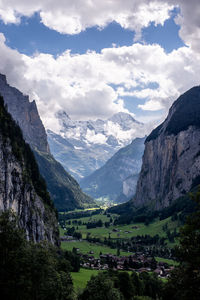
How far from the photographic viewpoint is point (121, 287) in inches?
3787

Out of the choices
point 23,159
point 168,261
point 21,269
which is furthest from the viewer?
point 168,261

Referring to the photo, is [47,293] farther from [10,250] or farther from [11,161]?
[11,161]

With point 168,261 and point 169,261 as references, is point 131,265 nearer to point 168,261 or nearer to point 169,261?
point 168,261

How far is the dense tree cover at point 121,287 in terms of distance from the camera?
232ft

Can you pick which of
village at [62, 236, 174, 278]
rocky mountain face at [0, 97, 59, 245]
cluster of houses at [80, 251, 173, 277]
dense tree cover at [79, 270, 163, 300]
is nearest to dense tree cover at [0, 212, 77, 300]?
dense tree cover at [79, 270, 163, 300]

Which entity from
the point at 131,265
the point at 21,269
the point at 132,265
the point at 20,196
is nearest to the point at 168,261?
the point at 132,265

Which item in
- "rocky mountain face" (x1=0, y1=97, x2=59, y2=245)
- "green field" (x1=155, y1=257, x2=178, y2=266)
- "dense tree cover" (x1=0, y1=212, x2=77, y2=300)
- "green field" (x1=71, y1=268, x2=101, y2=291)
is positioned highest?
"rocky mountain face" (x1=0, y1=97, x2=59, y2=245)

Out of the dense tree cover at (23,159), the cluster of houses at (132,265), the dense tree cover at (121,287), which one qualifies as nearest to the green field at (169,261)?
the cluster of houses at (132,265)

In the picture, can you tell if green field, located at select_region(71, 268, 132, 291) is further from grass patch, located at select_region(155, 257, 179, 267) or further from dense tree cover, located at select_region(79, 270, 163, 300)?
grass patch, located at select_region(155, 257, 179, 267)

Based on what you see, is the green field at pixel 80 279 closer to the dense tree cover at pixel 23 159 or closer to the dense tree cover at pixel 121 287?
the dense tree cover at pixel 121 287

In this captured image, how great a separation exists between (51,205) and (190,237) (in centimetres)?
17061

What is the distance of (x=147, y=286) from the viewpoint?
108 meters

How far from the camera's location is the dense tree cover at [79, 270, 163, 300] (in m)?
70.7

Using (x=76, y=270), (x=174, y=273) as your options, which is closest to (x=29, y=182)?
(x=76, y=270)
